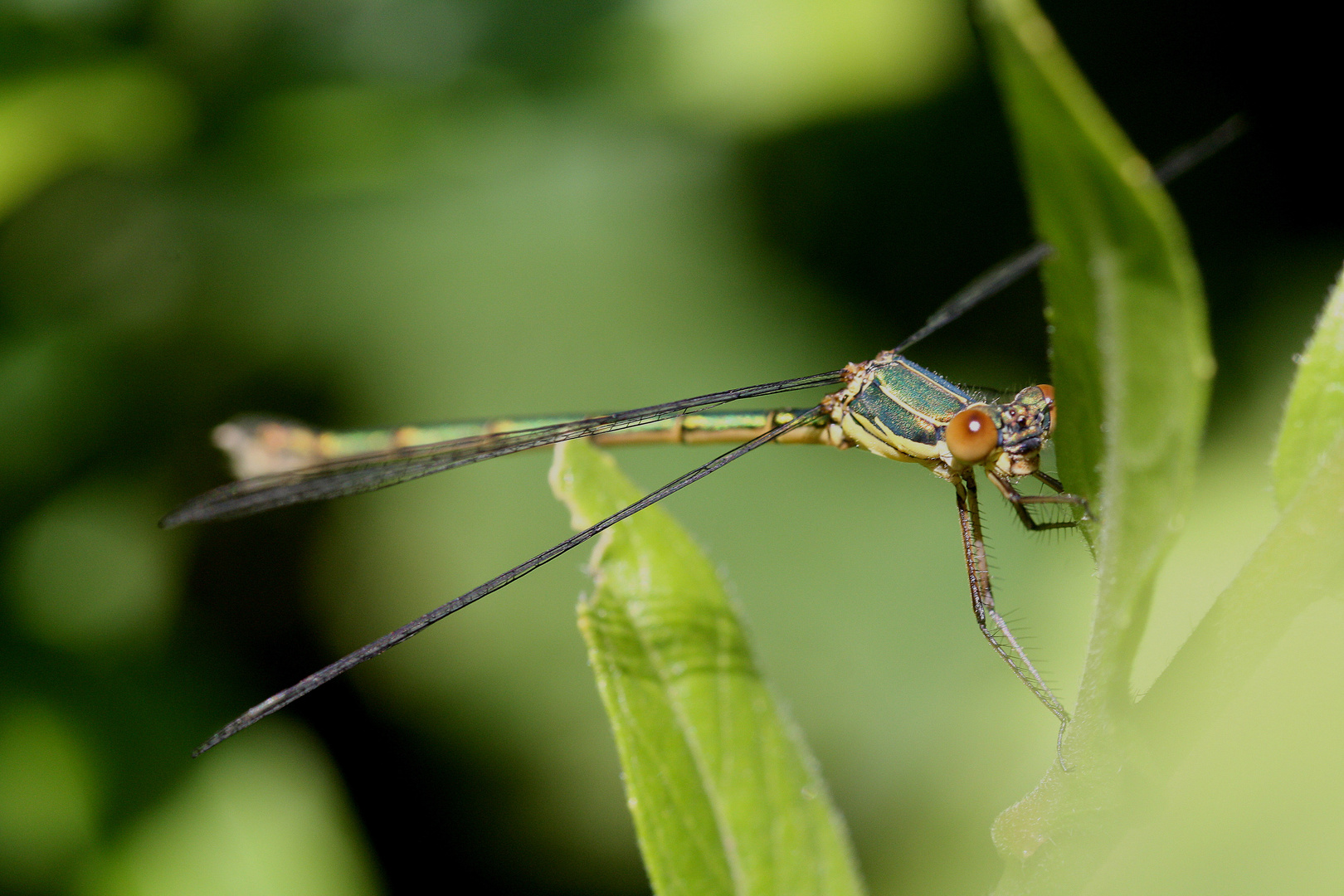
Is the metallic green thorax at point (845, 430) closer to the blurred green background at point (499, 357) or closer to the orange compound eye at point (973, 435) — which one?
the orange compound eye at point (973, 435)

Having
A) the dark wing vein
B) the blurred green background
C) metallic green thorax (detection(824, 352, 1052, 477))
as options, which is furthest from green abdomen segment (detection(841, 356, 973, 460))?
the blurred green background

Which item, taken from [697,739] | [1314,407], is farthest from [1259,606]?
[697,739]

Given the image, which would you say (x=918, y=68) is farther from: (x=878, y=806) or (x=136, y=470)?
(x=136, y=470)

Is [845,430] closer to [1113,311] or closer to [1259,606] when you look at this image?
[1259,606]

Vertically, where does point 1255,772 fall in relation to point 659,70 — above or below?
below

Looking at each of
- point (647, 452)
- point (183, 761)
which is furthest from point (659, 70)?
point (183, 761)

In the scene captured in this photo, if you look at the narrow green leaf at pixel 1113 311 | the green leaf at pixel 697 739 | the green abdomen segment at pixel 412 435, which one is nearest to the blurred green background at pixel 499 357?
the green abdomen segment at pixel 412 435
